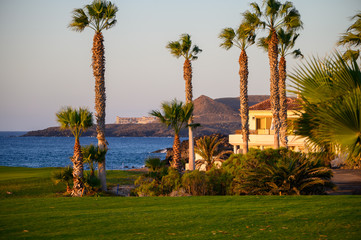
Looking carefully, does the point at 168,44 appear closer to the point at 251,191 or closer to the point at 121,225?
the point at 251,191

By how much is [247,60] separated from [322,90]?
77.6 ft

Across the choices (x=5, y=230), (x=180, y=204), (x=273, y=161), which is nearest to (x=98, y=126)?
(x=273, y=161)

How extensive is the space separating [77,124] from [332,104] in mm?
14719

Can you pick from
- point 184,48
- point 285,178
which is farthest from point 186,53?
point 285,178

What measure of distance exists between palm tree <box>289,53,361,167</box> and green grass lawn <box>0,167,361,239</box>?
1.90 metres

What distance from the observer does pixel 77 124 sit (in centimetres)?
2186

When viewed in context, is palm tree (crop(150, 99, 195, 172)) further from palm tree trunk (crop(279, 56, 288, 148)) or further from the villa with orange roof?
palm tree trunk (crop(279, 56, 288, 148))

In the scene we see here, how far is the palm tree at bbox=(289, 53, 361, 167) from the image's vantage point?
9758mm

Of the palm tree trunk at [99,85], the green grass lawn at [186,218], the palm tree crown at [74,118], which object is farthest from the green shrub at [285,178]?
the palm tree trunk at [99,85]

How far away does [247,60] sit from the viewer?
34.3 metres

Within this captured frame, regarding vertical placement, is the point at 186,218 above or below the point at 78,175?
above

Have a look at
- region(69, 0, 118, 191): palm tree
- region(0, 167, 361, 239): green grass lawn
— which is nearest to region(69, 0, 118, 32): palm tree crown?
region(69, 0, 118, 191): palm tree

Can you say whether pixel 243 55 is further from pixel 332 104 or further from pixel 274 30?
pixel 332 104

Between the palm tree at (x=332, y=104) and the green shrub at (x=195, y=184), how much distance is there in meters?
9.42
